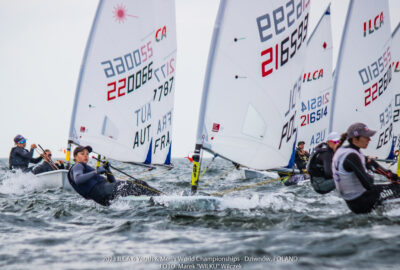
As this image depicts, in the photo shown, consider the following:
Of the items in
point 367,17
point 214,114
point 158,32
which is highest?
point 367,17

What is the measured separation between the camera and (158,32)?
12172 mm

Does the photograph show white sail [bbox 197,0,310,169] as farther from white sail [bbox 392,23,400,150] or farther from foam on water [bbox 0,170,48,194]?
white sail [bbox 392,23,400,150]

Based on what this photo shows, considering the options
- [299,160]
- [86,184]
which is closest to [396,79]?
[299,160]

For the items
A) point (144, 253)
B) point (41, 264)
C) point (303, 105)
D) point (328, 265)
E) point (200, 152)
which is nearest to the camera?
point (328, 265)

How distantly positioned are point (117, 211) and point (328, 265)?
14.6ft

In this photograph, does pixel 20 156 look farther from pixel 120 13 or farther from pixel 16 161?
Result: pixel 120 13

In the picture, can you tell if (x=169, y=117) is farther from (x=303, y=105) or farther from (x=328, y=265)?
(x=328, y=265)

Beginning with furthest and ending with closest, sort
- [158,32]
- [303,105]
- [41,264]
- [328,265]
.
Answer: [303,105] → [158,32] → [41,264] → [328,265]

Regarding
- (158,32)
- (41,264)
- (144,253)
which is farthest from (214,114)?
(158,32)

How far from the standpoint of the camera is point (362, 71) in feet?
43.1

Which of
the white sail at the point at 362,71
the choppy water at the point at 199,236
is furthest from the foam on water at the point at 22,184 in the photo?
the white sail at the point at 362,71

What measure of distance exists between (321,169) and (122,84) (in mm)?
5247

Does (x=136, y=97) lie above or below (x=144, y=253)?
above

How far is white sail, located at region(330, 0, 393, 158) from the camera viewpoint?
1310 cm
